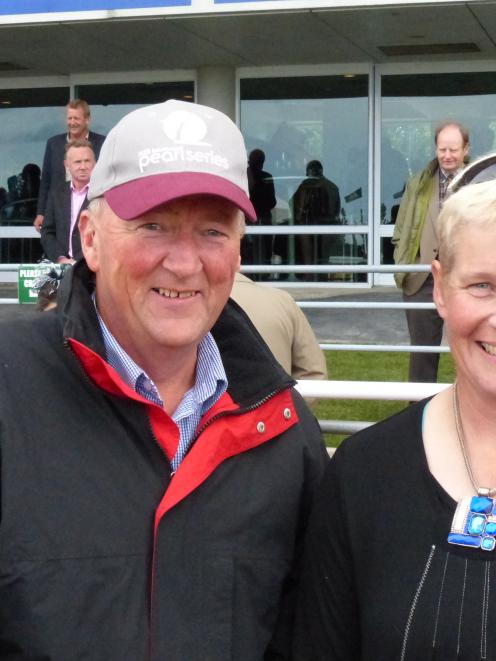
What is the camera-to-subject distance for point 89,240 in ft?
6.30

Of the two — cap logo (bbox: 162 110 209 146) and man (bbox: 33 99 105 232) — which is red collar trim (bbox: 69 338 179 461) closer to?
cap logo (bbox: 162 110 209 146)

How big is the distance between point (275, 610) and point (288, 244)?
41.2 feet

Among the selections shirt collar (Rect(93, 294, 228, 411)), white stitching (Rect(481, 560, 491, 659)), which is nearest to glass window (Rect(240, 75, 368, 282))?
shirt collar (Rect(93, 294, 228, 411))

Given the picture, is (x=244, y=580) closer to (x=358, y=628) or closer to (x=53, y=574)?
(x=358, y=628)

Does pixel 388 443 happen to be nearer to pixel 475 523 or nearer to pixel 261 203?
pixel 475 523

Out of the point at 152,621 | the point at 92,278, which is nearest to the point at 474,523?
the point at 152,621

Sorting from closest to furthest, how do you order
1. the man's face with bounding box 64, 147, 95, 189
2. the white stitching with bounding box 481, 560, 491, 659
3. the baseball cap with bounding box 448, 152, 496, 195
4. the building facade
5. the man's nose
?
1. the white stitching with bounding box 481, 560, 491, 659
2. the baseball cap with bounding box 448, 152, 496, 195
3. the man's nose
4. the man's face with bounding box 64, 147, 95, 189
5. the building facade

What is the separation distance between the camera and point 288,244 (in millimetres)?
14336

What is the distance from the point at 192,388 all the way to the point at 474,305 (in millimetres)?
593

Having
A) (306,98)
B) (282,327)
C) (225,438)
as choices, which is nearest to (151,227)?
(225,438)

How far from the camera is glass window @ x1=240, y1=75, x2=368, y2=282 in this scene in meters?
14.1

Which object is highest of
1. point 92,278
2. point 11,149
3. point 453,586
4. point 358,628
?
point 11,149

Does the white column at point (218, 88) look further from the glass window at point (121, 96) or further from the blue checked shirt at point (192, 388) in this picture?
the blue checked shirt at point (192, 388)

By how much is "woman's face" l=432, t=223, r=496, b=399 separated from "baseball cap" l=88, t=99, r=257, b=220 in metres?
0.40
